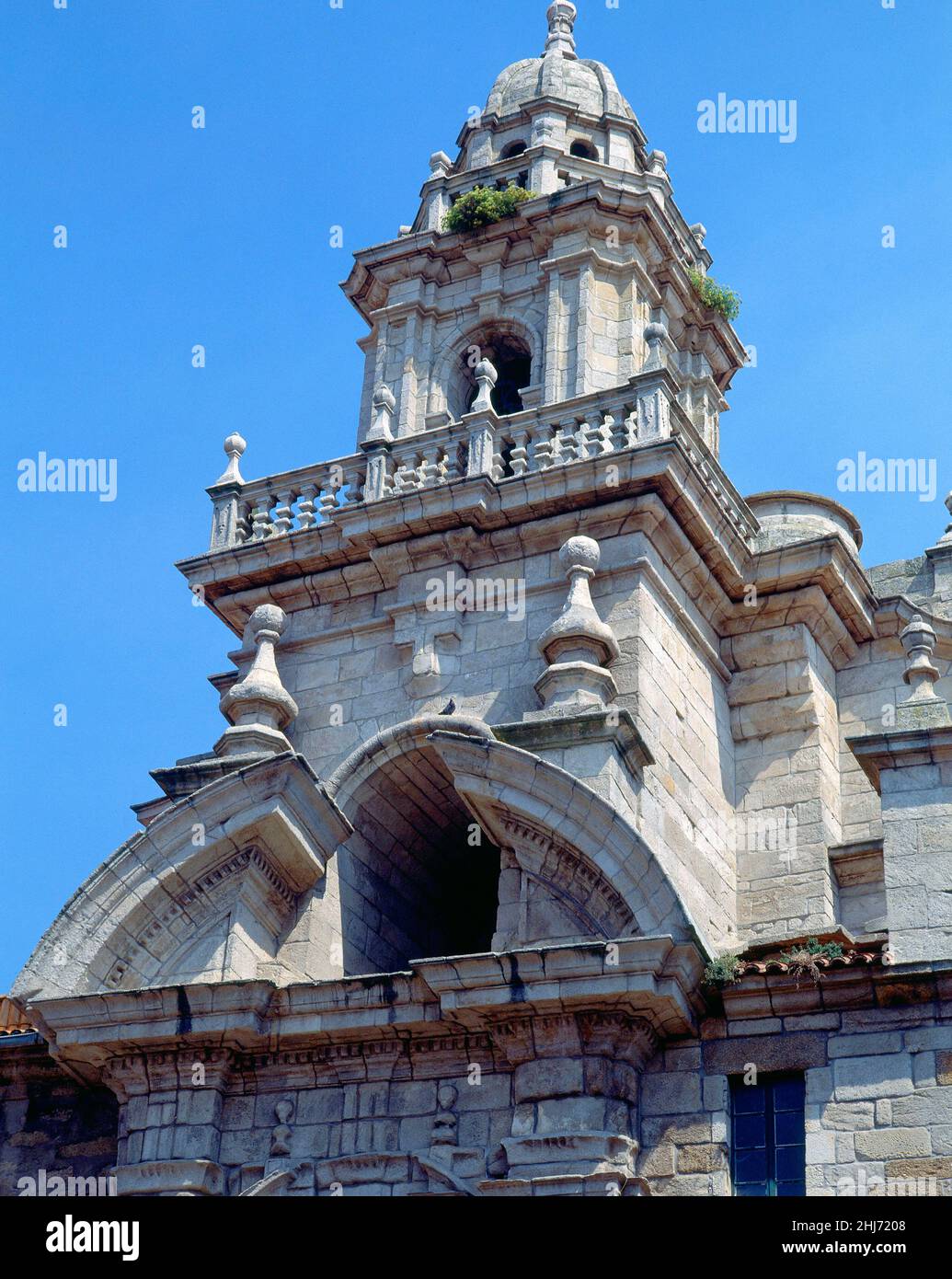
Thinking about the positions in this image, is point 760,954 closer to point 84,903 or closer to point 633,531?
point 633,531

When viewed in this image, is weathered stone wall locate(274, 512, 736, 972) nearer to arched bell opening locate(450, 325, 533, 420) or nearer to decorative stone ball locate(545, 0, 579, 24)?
arched bell opening locate(450, 325, 533, 420)

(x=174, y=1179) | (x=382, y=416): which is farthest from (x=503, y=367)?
(x=174, y=1179)

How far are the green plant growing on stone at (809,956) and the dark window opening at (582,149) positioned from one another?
12.1 metres

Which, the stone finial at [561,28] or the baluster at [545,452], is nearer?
the baluster at [545,452]

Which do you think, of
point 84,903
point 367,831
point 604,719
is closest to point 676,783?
point 604,719

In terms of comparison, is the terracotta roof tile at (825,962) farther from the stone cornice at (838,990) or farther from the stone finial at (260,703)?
the stone finial at (260,703)

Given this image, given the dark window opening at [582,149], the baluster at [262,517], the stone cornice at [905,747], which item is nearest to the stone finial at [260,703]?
the baluster at [262,517]

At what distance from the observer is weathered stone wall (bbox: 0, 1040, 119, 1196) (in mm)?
16641

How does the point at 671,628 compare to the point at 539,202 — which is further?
the point at 539,202

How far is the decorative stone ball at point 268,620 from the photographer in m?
18.8

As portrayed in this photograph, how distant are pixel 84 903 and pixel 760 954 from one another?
5485mm

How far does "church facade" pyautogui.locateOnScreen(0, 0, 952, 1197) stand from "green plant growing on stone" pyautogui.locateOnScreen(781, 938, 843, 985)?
72 mm
